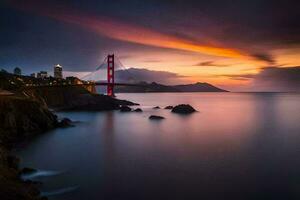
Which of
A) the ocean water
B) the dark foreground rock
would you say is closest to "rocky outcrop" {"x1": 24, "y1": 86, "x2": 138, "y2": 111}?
the dark foreground rock

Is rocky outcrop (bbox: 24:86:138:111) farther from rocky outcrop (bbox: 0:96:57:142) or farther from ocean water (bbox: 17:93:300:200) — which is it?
ocean water (bbox: 17:93:300:200)

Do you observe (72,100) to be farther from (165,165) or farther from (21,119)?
(165,165)

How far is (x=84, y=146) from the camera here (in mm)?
27516

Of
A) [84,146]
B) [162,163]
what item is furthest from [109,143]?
[162,163]

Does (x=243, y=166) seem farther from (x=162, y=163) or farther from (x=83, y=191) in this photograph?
(x=83, y=191)

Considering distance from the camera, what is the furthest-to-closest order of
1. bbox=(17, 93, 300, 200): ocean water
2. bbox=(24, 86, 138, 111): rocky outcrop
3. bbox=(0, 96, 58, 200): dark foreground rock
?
bbox=(24, 86, 138, 111): rocky outcrop < bbox=(0, 96, 58, 200): dark foreground rock < bbox=(17, 93, 300, 200): ocean water

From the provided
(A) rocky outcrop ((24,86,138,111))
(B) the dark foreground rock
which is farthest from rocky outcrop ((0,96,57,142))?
(A) rocky outcrop ((24,86,138,111))

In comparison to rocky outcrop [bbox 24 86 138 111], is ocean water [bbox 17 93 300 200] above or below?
below

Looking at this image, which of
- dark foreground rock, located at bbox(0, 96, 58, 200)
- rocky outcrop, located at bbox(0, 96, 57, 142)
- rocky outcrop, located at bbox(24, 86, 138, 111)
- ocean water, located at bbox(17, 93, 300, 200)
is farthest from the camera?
rocky outcrop, located at bbox(24, 86, 138, 111)

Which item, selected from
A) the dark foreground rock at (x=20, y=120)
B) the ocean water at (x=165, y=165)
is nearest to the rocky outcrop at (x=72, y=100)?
the dark foreground rock at (x=20, y=120)

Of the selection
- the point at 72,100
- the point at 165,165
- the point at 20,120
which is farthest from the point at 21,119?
the point at 72,100

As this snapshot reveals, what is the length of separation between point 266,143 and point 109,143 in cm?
1517

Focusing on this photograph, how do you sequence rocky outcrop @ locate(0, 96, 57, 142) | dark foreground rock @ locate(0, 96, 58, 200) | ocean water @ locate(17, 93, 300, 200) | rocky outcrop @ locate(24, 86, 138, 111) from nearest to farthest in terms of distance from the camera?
ocean water @ locate(17, 93, 300, 200) < dark foreground rock @ locate(0, 96, 58, 200) < rocky outcrop @ locate(0, 96, 57, 142) < rocky outcrop @ locate(24, 86, 138, 111)

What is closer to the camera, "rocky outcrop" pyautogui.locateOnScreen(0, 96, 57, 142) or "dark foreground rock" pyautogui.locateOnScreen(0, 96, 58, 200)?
"dark foreground rock" pyautogui.locateOnScreen(0, 96, 58, 200)
